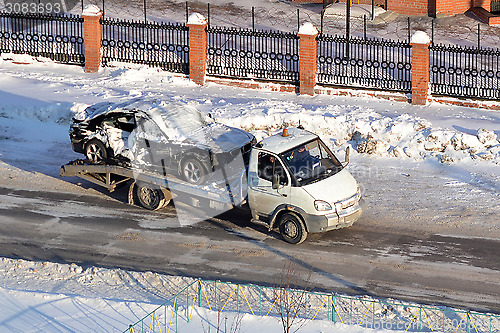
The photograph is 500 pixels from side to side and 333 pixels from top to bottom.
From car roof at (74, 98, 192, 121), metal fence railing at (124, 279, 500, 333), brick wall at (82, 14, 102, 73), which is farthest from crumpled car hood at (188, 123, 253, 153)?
brick wall at (82, 14, 102, 73)

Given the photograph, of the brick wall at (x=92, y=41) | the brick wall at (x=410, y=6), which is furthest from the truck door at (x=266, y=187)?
the brick wall at (x=410, y=6)

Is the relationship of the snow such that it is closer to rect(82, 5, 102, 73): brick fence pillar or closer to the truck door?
the truck door

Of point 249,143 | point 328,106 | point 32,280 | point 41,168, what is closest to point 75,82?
point 41,168

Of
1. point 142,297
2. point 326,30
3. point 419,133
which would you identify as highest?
point 326,30

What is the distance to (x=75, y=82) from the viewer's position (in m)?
24.7

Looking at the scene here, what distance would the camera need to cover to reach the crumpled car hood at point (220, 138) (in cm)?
1716

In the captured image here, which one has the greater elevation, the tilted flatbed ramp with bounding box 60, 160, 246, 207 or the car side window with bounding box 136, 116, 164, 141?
the car side window with bounding box 136, 116, 164, 141

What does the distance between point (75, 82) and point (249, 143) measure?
8998mm

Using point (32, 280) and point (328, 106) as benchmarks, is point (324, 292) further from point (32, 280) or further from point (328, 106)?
point (328, 106)

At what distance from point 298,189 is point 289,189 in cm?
18

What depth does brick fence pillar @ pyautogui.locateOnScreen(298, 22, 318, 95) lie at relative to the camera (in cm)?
2348

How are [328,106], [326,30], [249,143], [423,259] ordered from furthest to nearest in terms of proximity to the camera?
[326,30]
[328,106]
[249,143]
[423,259]

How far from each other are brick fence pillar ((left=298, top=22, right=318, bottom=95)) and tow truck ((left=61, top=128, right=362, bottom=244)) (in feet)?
22.9

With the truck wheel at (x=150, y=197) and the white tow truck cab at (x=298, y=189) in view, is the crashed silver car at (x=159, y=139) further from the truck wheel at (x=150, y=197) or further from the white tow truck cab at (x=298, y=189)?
the white tow truck cab at (x=298, y=189)
